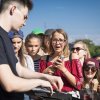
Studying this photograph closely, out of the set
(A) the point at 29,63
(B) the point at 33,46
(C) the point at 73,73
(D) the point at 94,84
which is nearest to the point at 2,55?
(C) the point at 73,73

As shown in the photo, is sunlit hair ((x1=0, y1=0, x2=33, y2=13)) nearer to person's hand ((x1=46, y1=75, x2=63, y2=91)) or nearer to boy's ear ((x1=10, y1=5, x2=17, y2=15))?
boy's ear ((x1=10, y1=5, x2=17, y2=15))

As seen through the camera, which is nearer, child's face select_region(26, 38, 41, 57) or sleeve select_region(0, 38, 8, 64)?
sleeve select_region(0, 38, 8, 64)

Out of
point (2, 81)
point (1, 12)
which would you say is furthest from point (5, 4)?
point (2, 81)

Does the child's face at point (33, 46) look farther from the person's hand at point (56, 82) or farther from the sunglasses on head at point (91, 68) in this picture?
the person's hand at point (56, 82)

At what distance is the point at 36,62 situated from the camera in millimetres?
4859

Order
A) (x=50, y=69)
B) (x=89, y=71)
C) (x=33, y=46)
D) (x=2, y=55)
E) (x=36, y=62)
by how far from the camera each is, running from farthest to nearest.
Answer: (x=33, y=46) < (x=36, y=62) < (x=89, y=71) < (x=50, y=69) < (x=2, y=55)

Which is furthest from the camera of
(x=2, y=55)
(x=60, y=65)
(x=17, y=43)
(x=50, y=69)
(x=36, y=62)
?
(x=36, y=62)

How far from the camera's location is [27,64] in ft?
14.9

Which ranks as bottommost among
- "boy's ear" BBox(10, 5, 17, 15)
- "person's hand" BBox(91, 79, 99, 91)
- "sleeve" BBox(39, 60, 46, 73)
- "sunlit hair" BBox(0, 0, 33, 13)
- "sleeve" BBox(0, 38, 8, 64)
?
"person's hand" BBox(91, 79, 99, 91)

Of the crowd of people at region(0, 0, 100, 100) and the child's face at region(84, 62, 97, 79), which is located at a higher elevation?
the crowd of people at region(0, 0, 100, 100)

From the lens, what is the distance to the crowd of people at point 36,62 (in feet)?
8.08

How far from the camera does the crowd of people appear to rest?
246 centimetres

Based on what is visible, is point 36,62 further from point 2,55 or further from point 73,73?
point 2,55

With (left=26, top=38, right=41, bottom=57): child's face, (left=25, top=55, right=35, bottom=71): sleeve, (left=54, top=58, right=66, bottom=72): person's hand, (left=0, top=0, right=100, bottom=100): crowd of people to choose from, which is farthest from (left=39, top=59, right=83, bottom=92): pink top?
(left=26, top=38, right=41, bottom=57): child's face
